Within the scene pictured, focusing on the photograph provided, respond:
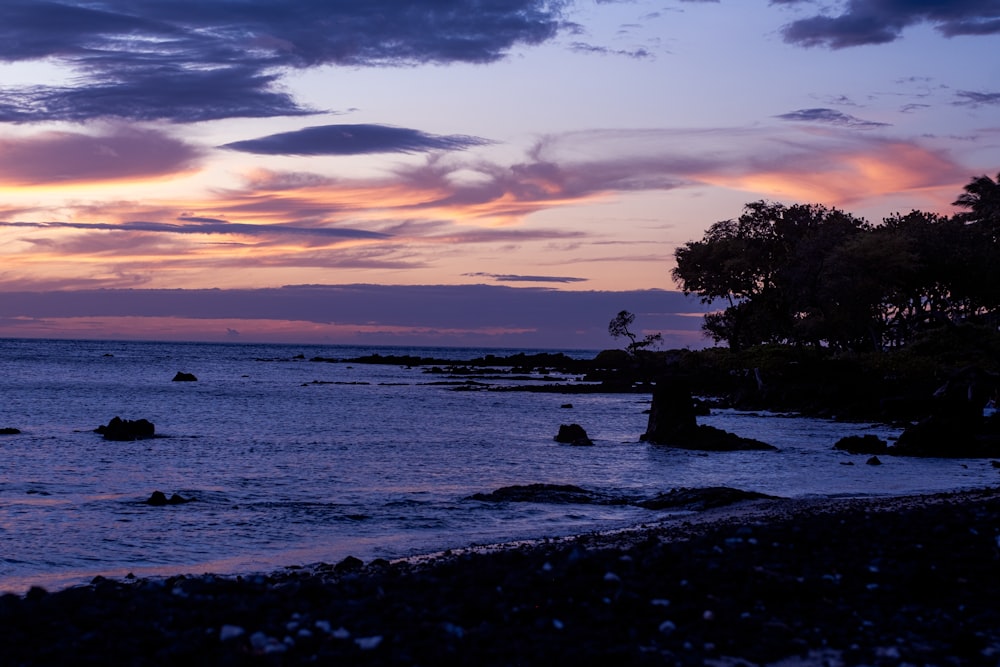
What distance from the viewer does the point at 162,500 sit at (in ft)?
67.5

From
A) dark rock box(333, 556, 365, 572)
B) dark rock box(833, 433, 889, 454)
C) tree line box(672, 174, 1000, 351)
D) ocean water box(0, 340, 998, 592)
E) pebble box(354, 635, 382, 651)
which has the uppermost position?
tree line box(672, 174, 1000, 351)

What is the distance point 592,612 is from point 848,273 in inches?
1961

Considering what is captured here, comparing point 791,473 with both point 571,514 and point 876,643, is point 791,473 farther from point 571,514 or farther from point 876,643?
point 876,643

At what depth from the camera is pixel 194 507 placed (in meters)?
20.3

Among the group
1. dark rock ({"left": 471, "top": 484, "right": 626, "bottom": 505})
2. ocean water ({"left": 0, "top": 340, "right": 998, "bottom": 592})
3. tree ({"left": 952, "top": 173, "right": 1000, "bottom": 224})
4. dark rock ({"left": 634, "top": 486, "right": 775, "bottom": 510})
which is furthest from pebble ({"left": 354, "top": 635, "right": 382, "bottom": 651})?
tree ({"left": 952, "top": 173, "right": 1000, "bottom": 224})

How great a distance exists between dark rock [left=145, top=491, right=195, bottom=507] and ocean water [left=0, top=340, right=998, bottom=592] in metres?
0.30

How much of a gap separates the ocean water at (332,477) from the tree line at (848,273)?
11.7 m

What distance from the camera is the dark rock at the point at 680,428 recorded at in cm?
3375

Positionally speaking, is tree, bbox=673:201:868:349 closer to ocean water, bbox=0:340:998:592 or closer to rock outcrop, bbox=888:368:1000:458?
ocean water, bbox=0:340:998:592

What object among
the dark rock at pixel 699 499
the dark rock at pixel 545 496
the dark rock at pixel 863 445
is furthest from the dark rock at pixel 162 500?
the dark rock at pixel 863 445

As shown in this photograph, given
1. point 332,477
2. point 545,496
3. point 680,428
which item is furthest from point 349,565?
point 680,428

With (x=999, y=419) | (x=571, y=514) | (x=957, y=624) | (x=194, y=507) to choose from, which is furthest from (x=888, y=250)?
(x=957, y=624)

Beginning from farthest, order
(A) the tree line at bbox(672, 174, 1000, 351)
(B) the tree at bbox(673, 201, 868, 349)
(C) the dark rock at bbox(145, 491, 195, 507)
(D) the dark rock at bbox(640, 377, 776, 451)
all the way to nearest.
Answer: (B) the tree at bbox(673, 201, 868, 349), (A) the tree line at bbox(672, 174, 1000, 351), (D) the dark rock at bbox(640, 377, 776, 451), (C) the dark rock at bbox(145, 491, 195, 507)

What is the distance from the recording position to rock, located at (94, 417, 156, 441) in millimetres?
35219
